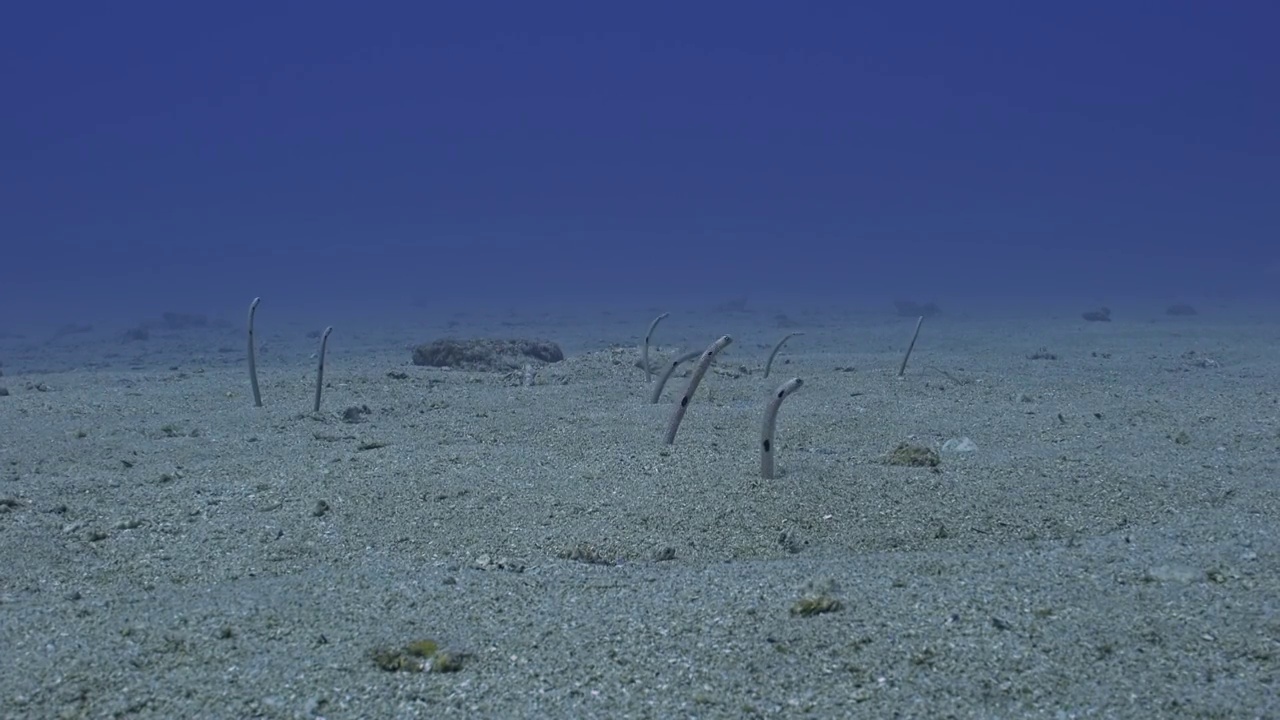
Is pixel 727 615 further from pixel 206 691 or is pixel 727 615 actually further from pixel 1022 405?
pixel 1022 405

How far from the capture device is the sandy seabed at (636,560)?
4.28 m

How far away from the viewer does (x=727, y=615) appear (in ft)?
16.3

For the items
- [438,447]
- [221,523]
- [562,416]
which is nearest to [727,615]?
[221,523]

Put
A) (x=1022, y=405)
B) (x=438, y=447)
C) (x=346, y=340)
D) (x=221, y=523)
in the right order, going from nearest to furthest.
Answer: (x=221, y=523)
(x=438, y=447)
(x=1022, y=405)
(x=346, y=340)

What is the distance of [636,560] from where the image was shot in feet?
20.6

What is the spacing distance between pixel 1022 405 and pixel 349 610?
978 centimetres

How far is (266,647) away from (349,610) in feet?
1.79

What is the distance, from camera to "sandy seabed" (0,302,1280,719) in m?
4.28

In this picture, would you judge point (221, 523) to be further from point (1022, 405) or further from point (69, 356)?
point (69, 356)

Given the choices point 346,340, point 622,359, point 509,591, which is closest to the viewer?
Result: point 509,591

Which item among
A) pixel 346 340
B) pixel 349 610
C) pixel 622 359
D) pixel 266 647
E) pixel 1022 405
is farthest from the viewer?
pixel 346 340

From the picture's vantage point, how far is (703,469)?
812cm

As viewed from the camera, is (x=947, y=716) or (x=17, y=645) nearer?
(x=947, y=716)

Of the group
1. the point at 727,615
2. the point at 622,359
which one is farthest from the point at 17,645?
the point at 622,359
